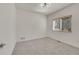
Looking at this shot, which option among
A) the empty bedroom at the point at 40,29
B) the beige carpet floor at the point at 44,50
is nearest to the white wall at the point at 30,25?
the empty bedroom at the point at 40,29

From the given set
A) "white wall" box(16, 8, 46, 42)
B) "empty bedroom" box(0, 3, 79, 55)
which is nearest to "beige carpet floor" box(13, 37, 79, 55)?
"empty bedroom" box(0, 3, 79, 55)

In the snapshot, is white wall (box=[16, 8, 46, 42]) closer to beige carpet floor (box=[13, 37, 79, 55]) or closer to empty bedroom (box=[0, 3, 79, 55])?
empty bedroom (box=[0, 3, 79, 55])

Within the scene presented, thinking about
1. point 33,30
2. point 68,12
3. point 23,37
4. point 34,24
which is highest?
point 68,12

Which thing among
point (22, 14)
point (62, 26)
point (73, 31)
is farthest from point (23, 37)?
point (73, 31)

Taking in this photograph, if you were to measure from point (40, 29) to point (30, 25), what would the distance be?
1505 mm

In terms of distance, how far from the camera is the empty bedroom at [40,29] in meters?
3.47

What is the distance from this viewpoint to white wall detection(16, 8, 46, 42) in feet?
18.8

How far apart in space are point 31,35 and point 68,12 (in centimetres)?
338

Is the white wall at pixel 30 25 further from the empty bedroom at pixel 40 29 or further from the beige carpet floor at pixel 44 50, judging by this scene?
the beige carpet floor at pixel 44 50

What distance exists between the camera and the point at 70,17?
4.93 m

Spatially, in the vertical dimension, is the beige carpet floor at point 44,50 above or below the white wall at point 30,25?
below

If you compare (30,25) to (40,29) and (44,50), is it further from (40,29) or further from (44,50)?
(44,50)

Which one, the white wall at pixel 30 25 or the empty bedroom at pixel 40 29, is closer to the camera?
the empty bedroom at pixel 40 29

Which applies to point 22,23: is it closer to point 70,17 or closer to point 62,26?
point 62,26
